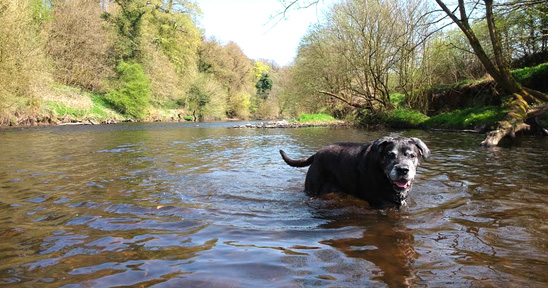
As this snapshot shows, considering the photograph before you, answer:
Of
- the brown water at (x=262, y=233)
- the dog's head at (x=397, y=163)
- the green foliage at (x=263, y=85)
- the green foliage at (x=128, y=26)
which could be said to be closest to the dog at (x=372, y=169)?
the dog's head at (x=397, y=163)

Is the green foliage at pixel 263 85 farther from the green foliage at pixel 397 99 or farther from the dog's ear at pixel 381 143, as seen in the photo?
the dog's ear at pixel 381 143

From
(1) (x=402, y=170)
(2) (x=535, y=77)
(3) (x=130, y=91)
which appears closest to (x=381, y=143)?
(1) (x=402, y=170)

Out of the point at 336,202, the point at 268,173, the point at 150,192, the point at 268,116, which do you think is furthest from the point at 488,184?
the point at 268,116

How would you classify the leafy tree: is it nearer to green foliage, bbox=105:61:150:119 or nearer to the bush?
green foliage, bbox=105:61:150:119

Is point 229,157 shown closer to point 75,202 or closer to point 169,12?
point 75,202

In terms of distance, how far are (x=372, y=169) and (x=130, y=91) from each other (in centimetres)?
4750

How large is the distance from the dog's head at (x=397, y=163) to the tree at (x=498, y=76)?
9116 millimetres

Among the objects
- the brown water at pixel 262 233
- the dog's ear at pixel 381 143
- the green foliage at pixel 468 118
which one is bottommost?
the brown water at pixel 262 233

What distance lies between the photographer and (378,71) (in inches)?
965

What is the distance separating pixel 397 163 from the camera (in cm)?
476

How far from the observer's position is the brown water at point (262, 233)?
2926mm

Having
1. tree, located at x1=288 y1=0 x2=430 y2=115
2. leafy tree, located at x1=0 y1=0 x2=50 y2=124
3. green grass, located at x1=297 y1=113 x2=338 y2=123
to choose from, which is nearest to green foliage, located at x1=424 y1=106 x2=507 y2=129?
tree, located at x1=288 y1=0 x2=430 y2=115

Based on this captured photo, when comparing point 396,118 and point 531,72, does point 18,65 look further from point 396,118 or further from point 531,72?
point 531,72

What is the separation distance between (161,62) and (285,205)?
53198 mm
